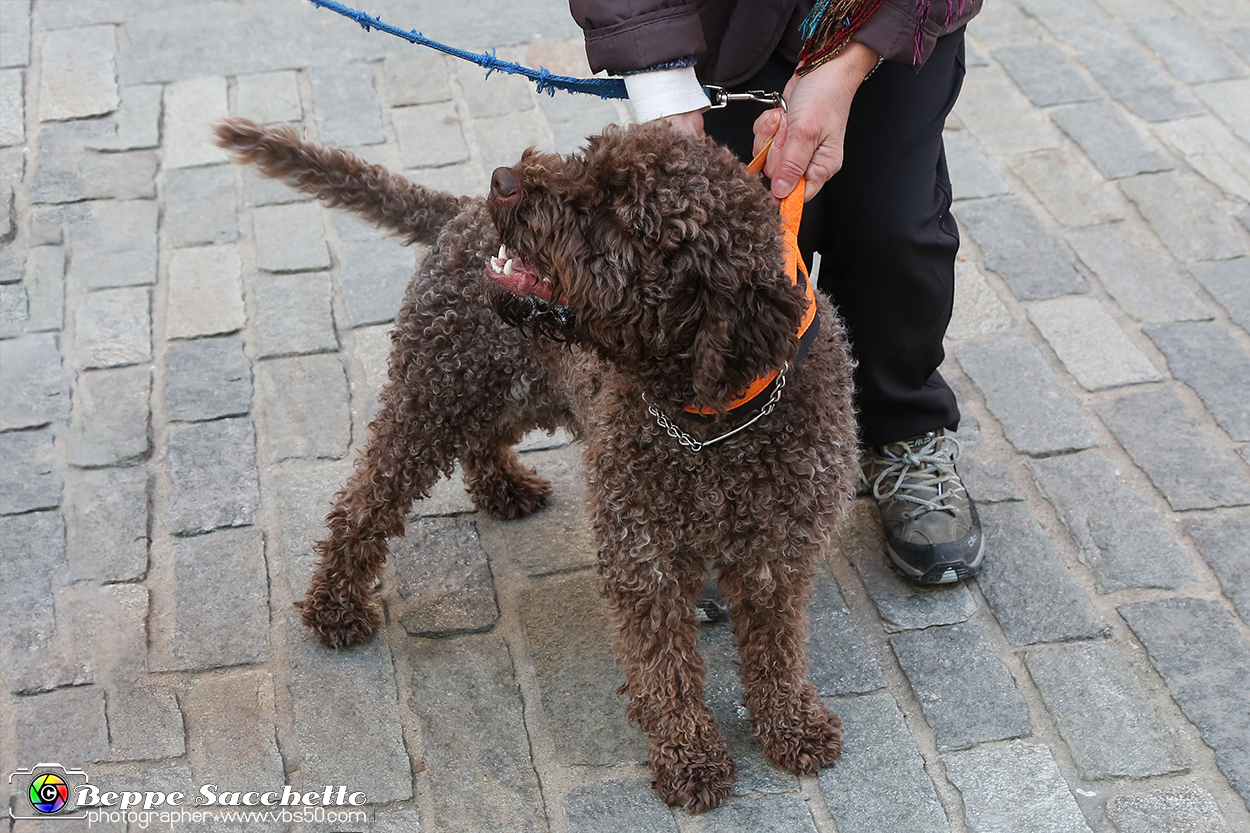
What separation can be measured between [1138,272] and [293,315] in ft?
10.6

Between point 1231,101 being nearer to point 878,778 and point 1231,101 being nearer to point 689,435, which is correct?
point 878,778

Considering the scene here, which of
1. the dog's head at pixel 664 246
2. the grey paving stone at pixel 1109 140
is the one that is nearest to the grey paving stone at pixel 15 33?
the dog's head at pixel 664 246

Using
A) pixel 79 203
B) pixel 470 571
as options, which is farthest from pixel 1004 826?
pixel 79 203

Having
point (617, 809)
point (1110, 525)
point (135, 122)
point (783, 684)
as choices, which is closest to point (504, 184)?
point (783, 684)

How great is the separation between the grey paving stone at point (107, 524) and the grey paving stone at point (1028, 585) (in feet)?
8.20

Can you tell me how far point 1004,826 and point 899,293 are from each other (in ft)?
4.53

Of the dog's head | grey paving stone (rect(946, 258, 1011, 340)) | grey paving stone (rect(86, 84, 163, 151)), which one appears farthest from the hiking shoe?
grey paving stone (rect(86, 84, 163, 151))

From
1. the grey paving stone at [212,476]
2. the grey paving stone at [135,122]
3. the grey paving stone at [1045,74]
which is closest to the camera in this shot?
the grey paving stone at [212,476]

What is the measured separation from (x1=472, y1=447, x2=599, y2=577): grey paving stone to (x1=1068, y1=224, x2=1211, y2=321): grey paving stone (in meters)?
2.20

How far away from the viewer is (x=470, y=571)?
3.25 m

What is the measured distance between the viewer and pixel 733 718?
112 inches

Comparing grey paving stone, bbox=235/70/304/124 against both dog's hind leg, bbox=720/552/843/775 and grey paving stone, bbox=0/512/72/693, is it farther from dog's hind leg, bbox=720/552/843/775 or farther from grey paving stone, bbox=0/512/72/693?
dog's hind leg, bbox=720/552/843/775

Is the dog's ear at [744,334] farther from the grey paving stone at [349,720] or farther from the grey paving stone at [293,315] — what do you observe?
the grey paving stone at [293,315]

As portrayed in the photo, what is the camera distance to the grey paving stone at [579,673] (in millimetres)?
2768
